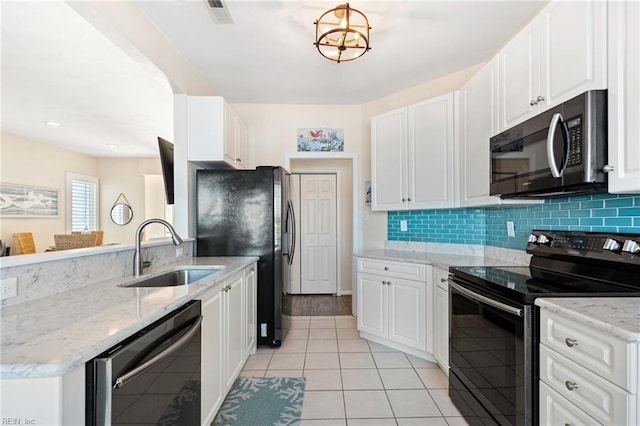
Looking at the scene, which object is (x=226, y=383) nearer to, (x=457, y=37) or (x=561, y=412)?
(x=561, y=412)

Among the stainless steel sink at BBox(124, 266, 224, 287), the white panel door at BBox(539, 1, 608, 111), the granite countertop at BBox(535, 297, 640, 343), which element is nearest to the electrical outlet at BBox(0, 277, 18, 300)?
the stainless steel sink at BBox(124, 266, 224, 287)

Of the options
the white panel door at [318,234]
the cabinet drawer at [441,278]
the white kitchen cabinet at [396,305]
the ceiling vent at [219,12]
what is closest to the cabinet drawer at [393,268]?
the white kitchen cabinet at [396,305]

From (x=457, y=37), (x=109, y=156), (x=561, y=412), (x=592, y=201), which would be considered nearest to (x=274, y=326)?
(x=561, y=412)

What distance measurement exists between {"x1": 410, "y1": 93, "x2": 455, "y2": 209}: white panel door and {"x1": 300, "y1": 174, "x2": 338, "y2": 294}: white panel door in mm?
2171

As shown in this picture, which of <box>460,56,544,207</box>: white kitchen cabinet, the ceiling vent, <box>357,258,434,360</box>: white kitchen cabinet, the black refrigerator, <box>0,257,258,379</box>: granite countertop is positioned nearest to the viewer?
<box>0,257,258,379</box>: granite countertop

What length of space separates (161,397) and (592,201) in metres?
2.27

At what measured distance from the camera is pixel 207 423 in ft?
5.20

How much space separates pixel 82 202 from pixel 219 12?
2.75m

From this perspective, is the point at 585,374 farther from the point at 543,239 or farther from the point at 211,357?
the point at 211,357

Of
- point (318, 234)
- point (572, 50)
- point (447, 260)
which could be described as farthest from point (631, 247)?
point (318, 234)

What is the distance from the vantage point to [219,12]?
81.3 inches

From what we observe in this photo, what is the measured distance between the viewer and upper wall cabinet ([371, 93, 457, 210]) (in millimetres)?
2689

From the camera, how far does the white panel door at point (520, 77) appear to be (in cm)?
169

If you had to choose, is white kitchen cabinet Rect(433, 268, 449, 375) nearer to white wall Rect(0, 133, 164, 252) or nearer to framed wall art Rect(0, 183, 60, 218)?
white wall Rect(0, 133, 164, 252)
